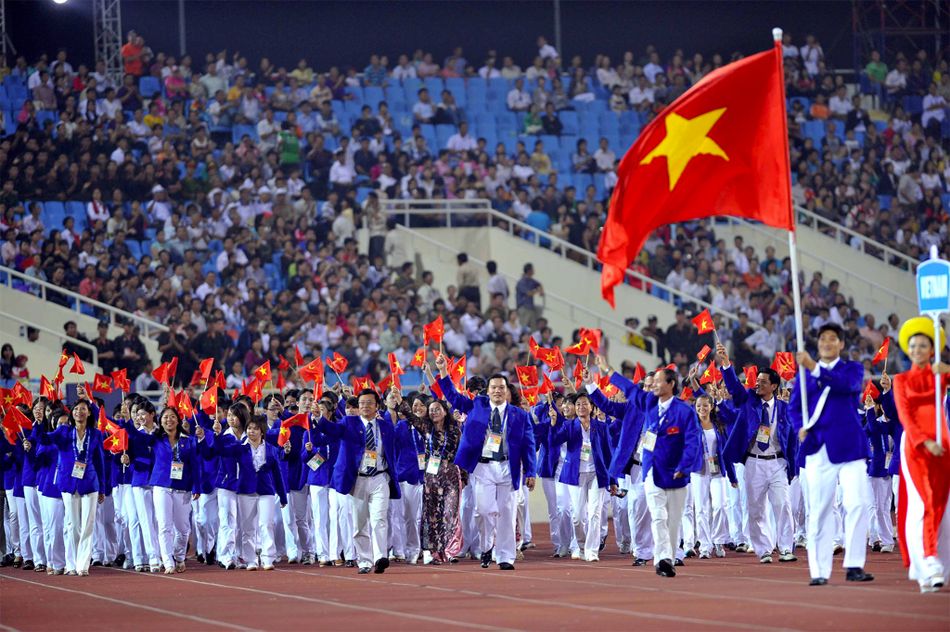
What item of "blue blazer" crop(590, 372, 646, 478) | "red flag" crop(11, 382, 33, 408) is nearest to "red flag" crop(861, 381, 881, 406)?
"blue blazer" crop(590, 372, 646, 478)

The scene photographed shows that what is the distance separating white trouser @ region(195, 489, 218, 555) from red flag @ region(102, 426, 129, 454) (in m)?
1.55

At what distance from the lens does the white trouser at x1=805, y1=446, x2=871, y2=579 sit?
11656 mm

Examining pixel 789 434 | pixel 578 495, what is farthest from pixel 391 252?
pixel 789 434

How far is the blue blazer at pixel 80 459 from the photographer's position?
15.9m

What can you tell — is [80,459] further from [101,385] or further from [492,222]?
[492,222]

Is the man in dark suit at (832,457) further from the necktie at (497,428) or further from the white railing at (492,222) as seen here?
the white railing at (492,222)

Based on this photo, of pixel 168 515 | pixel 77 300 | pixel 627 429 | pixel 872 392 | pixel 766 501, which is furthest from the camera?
pixel 77 300

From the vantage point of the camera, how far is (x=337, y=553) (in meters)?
16.6

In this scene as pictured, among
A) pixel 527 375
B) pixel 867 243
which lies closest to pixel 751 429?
pixel 527 375

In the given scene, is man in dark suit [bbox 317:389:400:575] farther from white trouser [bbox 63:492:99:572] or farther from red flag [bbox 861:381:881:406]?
red flag [bbox 861:381:881:406]

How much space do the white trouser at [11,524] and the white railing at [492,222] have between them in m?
10.7

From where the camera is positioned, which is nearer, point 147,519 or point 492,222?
point 147,519

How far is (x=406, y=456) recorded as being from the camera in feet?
53.1

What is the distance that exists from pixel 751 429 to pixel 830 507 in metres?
4.34
